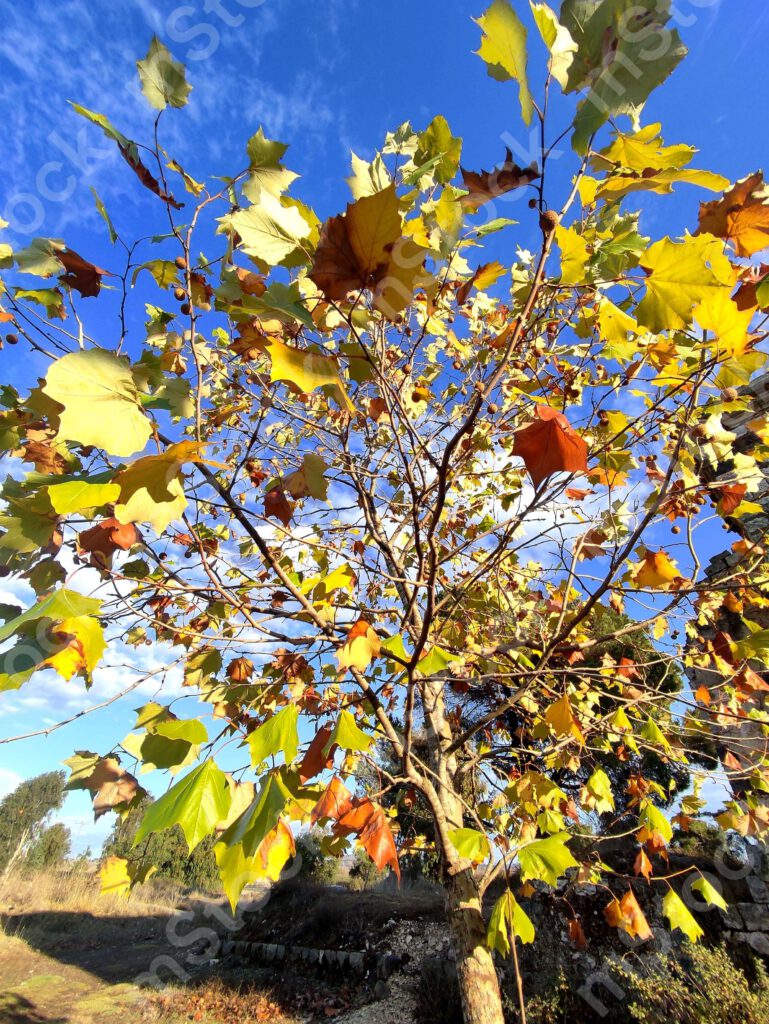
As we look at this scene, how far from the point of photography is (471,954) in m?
1.94

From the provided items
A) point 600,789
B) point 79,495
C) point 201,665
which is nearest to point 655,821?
point 600,789

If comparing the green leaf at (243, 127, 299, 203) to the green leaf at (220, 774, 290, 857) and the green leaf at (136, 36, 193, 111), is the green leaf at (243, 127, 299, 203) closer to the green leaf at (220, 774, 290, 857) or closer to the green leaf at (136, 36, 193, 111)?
the green leaf at (136, 36, 193, 111)

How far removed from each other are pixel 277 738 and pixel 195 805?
6.0 inches

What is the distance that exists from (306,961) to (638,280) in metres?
13.3

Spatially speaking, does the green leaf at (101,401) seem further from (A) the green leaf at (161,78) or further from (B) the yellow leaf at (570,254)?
(B) the yellow leaf at (570,254)

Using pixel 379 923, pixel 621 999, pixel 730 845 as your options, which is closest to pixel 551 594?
pixel 621 999

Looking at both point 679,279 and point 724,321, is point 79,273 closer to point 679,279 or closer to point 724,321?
point 679,279

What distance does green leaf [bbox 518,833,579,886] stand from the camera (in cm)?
131

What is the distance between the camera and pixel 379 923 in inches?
418

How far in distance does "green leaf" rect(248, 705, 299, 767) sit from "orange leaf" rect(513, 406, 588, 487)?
1.99 feet

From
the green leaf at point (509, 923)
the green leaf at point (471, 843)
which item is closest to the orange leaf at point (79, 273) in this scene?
the green leaf at point (471, 843)

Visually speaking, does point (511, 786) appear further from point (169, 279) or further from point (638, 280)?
point (169, 279)

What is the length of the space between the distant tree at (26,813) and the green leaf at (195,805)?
1022 inches

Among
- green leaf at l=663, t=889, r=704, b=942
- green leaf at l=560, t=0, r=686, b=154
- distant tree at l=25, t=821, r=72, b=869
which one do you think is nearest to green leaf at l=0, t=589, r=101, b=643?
green leaf at l=560, t=0, r=686, b=154
